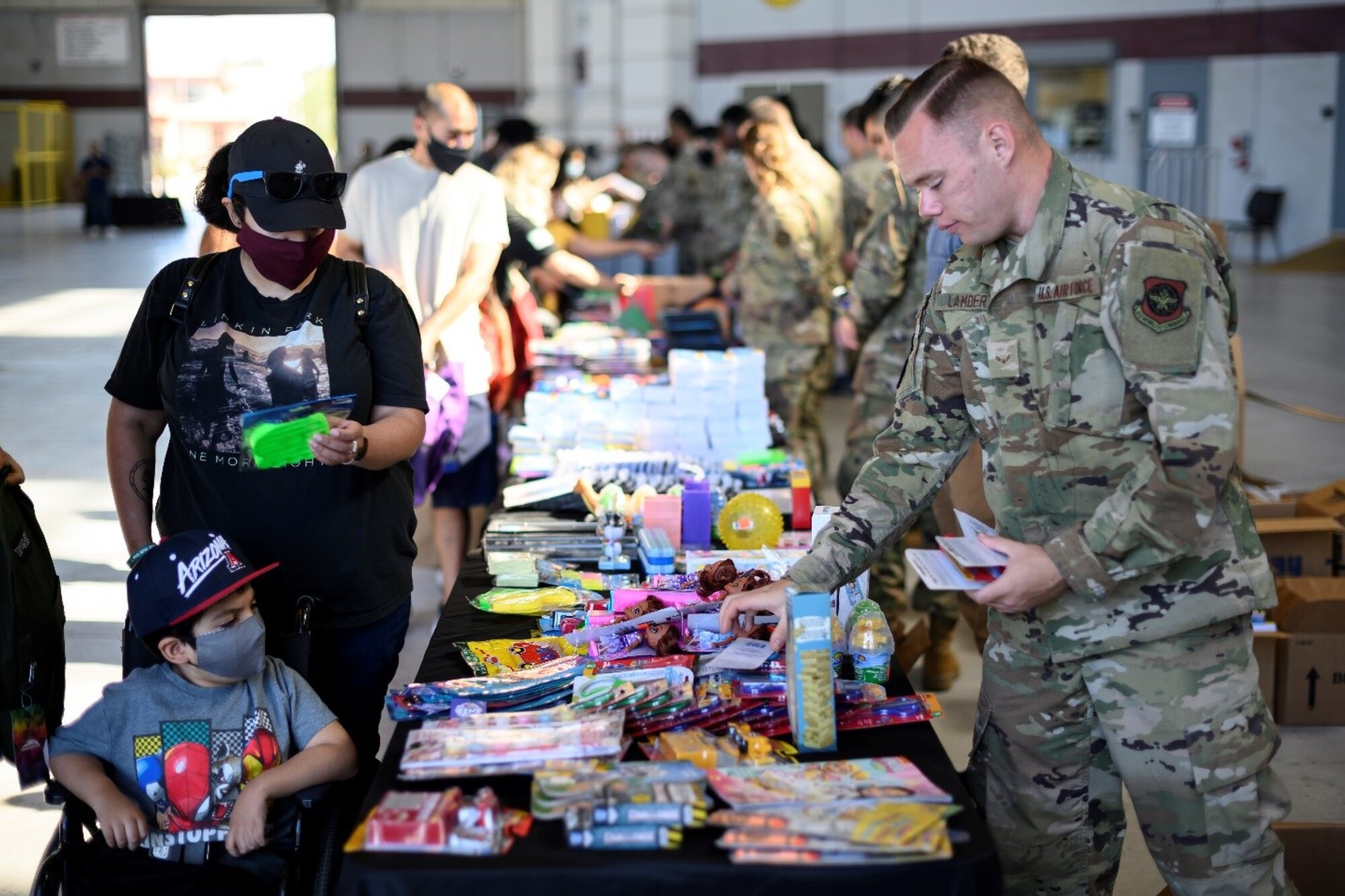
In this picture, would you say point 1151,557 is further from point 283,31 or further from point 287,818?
point 283,31

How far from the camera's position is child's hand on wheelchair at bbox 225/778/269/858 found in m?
2.11

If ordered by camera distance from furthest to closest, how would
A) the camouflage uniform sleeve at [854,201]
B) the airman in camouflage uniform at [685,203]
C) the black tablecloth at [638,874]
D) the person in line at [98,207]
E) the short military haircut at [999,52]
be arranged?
the airman in camouflage uniform at [685,203] → the camouflage uniform sleeve at [854,201] → the person in line at [98,207] → the short military haircut at [999,52] → the black tablecloth at [638,874]

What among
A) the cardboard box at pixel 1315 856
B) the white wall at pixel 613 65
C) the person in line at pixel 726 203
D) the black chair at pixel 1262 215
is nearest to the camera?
the cardboard box at pixel 1315 856

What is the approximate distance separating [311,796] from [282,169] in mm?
1100

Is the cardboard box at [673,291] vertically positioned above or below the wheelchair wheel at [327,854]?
above

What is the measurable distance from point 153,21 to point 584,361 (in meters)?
23.3

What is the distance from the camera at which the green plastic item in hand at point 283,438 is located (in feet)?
7.65

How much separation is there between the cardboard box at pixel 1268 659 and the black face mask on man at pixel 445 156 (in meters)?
2.99

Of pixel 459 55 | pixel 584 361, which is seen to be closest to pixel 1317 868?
pixel 584 361

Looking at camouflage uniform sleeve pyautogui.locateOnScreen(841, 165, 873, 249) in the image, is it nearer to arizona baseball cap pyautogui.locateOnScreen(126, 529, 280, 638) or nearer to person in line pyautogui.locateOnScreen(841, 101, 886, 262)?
person in line pyautogui.locateOnScreen(841, 101, 886, 262)

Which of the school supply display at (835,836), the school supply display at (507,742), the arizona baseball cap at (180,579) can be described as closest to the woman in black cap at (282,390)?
the arizona baseball cap at (180,579)

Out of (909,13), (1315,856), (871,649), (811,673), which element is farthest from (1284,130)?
(811,673)

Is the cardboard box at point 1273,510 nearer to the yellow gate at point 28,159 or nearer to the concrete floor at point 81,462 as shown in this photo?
the concrete floor at point 81,462

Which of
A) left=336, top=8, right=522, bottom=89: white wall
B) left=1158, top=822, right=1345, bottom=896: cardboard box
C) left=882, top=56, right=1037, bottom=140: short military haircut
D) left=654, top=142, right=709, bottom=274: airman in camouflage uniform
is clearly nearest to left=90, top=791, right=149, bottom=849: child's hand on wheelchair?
left=882, top=56, right=1037, bottom=140: short military haircut
